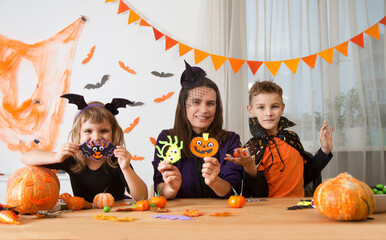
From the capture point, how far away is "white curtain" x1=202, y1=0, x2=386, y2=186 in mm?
3379

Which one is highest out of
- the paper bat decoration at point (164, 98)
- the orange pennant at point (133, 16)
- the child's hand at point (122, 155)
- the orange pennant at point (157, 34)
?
the orange pennant at point (133, 16)

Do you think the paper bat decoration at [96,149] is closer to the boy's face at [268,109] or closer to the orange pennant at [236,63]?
the boy's face at [268,109]

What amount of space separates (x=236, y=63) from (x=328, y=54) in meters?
0.93

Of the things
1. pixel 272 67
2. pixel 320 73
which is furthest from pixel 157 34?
pixel 320 73

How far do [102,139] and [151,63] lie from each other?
209 centimetres

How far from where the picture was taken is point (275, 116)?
2176mm

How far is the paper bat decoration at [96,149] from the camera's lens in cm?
156

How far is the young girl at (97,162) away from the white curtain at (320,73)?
1730 mm

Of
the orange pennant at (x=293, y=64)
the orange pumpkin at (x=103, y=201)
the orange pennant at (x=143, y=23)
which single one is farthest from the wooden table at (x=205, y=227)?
the orange pennant at (x=143, y=23)

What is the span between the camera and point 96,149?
1567 mm

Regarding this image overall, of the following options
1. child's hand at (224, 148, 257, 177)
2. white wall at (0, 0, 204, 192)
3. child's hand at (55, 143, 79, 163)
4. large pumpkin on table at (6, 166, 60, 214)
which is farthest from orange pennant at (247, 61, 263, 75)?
large pumpkin on table at (6, 166, 60, 214)

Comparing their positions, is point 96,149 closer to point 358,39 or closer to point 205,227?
point 205,227

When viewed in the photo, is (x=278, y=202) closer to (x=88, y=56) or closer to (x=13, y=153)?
(x=88, y=56)

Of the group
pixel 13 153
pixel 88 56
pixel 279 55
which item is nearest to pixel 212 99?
pixel 279 55
